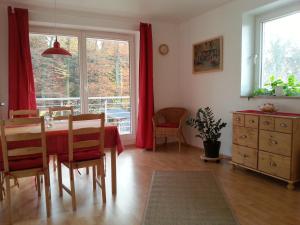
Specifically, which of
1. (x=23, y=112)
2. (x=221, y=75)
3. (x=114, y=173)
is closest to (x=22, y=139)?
(x=114, y=173)

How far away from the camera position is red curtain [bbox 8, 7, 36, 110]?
12.9 feet

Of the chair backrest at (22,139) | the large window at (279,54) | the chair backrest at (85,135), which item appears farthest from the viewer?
the large window at (279,54)

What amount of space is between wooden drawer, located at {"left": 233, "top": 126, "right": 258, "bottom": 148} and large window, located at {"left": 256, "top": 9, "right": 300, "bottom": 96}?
0.67m

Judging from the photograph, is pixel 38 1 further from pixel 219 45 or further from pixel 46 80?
pixel 219 45

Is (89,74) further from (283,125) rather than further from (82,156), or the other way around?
(283,125)

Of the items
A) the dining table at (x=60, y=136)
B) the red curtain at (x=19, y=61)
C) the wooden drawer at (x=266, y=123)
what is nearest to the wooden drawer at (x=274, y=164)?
the wooden drawer at (x=266, y=123)

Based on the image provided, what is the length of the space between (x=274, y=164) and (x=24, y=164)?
2.73 m

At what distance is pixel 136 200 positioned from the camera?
2736 mm

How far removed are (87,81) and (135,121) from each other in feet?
4.12

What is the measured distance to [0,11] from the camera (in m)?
3.96

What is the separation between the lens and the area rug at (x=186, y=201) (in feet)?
7.52

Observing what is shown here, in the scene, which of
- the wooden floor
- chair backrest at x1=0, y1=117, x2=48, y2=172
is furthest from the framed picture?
chair backrest at x1=0, y1=117, x2=48, y2=172

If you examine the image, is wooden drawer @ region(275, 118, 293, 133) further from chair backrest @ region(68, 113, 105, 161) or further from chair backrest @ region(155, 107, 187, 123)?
chair backrest @ region(155, 107, 187, 123)

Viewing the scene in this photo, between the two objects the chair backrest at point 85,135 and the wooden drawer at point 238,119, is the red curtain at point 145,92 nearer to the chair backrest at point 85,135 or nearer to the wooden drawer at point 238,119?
the wooden drawer at point 238,119
